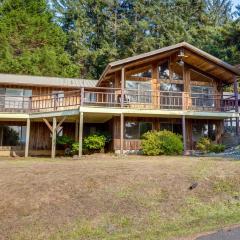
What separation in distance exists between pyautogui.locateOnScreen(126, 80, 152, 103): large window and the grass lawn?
32.7 ft

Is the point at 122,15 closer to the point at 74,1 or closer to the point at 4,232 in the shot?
the point at 74,1

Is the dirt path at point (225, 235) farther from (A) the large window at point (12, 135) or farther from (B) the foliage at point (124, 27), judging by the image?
(B) the foliage at point (124, 27)

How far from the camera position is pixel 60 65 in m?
38.0

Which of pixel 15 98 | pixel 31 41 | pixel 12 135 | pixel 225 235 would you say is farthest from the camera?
pixel 31 41

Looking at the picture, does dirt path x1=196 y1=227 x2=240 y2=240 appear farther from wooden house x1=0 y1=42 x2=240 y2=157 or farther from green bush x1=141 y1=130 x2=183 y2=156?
wooden house x1=0 y1=42 x2=240 y2=157

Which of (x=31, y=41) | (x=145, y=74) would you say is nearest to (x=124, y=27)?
(x=31, y=41)

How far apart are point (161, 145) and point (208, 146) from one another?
3649 millimetres

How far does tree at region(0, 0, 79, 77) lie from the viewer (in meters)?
35.9

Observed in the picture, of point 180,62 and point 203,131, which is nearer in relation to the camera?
point 180,62

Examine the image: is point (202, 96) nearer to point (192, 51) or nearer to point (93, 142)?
point (192, 51)

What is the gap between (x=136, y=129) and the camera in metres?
21.8

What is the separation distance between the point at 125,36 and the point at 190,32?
8.85 m

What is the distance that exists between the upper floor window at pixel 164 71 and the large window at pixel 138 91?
42.9 inches

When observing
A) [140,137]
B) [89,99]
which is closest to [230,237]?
[140,137]
